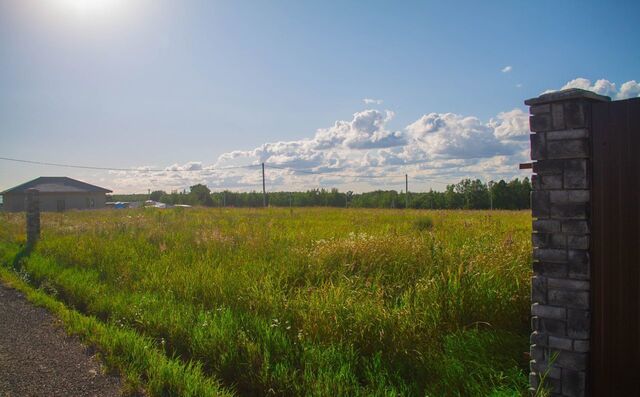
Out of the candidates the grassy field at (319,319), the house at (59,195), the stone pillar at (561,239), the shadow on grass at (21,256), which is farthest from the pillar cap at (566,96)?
the house at (59,195)

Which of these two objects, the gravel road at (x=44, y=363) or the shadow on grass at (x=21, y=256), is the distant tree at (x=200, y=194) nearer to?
the shadow on grass at (x=21, y=256)

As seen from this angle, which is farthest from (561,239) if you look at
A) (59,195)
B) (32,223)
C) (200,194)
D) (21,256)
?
(200,194)

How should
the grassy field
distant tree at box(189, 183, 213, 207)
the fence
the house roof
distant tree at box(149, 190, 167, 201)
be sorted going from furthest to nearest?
distant tree at box(149, 190, 167, 201), distant tree at box(189, 183, 213, 207), the house roof, the grassy field, the fence

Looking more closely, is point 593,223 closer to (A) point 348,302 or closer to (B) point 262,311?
(A) point 348,302

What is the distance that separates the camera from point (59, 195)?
44.8 meters

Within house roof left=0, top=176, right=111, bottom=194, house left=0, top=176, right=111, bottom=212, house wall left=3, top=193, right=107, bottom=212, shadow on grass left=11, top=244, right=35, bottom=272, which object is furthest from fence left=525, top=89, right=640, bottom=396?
house roof left=0, top=176, right=111, bottom=194

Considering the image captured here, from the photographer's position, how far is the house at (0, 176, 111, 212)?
4412 cm

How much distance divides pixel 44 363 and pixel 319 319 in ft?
10.0

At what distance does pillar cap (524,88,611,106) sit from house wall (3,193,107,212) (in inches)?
1923

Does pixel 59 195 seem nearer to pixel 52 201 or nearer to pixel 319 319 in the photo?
pixel 52 201

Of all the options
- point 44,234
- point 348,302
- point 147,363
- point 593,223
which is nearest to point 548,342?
point 593,223

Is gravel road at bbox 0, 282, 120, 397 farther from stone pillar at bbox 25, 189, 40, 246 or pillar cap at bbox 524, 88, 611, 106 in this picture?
stone pillar at bbox 25, 189, 40, 246

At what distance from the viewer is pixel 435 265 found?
6.72 meters

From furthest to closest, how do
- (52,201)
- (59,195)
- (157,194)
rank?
(157,194) → (59,195) → (52,201)
